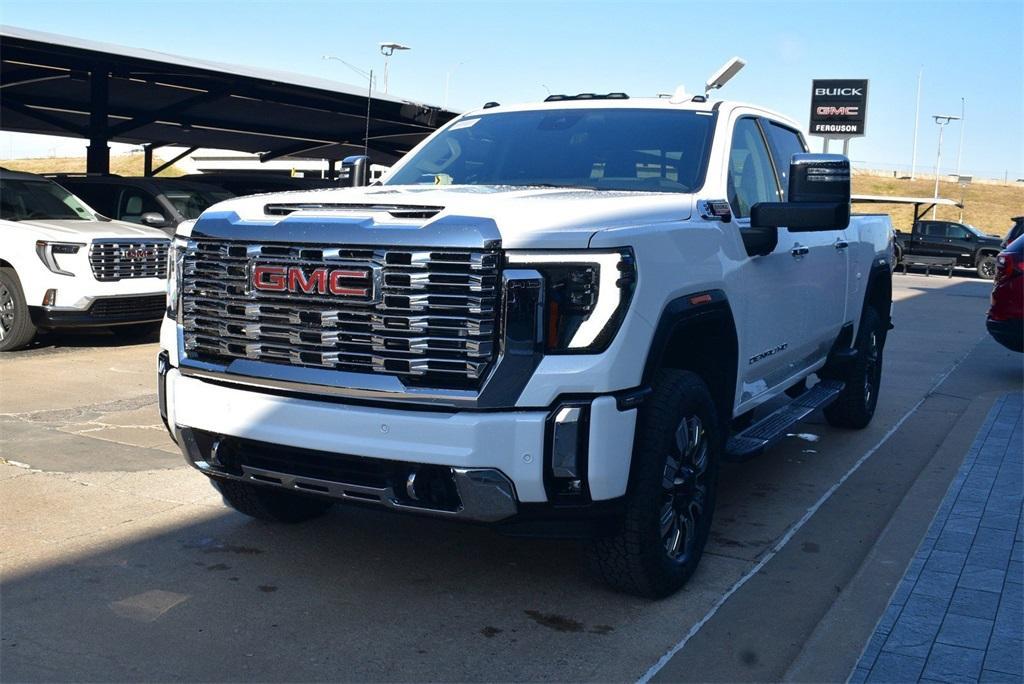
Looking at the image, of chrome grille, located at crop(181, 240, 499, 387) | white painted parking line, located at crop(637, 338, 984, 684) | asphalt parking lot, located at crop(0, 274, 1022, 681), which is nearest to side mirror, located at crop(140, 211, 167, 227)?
asphalt parking lot, located at crop(0, 274, 1022, 681)

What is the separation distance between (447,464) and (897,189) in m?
100

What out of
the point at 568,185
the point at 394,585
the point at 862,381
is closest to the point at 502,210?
the point at 568,185

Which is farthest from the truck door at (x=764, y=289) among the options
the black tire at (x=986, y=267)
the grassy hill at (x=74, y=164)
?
the grassy hill at (x=74, y=164)

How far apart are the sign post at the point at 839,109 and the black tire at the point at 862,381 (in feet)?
121

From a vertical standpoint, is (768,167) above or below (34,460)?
above

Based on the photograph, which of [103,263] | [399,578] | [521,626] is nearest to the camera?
[521,626]

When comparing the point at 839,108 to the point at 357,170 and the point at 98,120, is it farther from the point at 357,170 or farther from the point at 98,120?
the point at 357,170

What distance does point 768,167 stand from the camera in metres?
6.12

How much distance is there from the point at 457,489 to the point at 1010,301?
25.5 feet

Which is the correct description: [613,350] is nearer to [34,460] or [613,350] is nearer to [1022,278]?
[34,460]

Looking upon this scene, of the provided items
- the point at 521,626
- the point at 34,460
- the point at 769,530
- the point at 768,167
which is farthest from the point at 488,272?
the point at 34,460

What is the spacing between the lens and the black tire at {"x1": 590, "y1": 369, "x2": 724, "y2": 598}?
4.04m

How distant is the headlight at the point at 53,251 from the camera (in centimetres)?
1032

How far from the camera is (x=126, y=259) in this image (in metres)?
10.9
